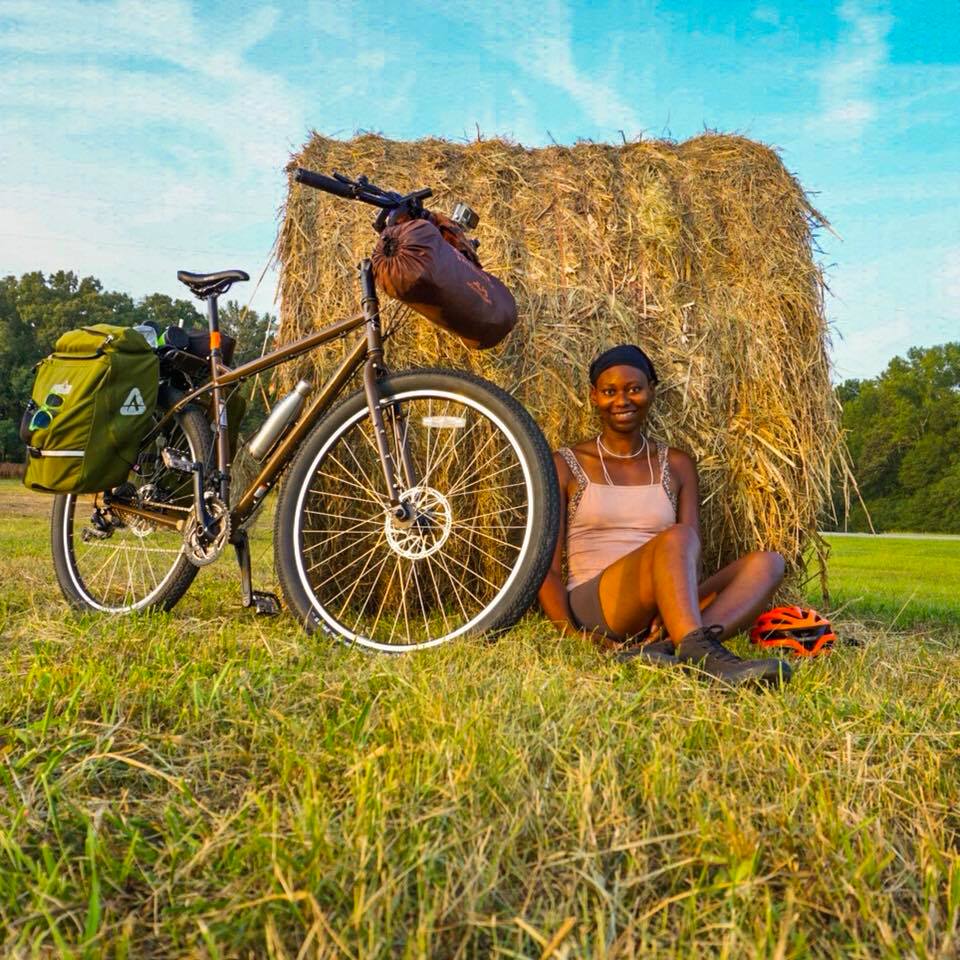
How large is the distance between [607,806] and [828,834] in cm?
38

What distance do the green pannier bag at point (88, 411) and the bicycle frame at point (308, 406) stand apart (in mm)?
251

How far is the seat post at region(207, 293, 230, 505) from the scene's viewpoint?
139 inches

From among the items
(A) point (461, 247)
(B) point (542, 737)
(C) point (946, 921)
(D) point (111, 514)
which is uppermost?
→ (A) point (461, 247)

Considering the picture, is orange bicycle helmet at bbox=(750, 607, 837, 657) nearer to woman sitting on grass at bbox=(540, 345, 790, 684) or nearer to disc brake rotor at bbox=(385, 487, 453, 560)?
woman sitting on grass at bbox=(540, 345, 790, 684)

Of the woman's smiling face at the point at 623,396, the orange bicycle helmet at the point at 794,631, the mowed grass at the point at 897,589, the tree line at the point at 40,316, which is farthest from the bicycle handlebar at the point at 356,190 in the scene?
the tree line at the point at 40,316

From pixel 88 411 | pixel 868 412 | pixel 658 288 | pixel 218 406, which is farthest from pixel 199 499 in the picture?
pixel 868 412

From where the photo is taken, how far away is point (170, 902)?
1254 millimetres

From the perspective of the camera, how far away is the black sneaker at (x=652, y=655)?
2.54 m

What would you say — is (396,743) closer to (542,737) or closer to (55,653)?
(542,737)

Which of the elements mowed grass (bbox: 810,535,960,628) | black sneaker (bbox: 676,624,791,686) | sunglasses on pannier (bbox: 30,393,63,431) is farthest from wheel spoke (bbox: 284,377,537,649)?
mowed grass (bbox: 810,535,960,628)

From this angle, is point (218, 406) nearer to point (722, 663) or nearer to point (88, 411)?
point (88, 411)

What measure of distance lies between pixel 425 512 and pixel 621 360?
1181 mm

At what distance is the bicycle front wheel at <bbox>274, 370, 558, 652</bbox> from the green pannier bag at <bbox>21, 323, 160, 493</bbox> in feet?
2.63

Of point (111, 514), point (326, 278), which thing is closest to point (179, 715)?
point (111, 514)
